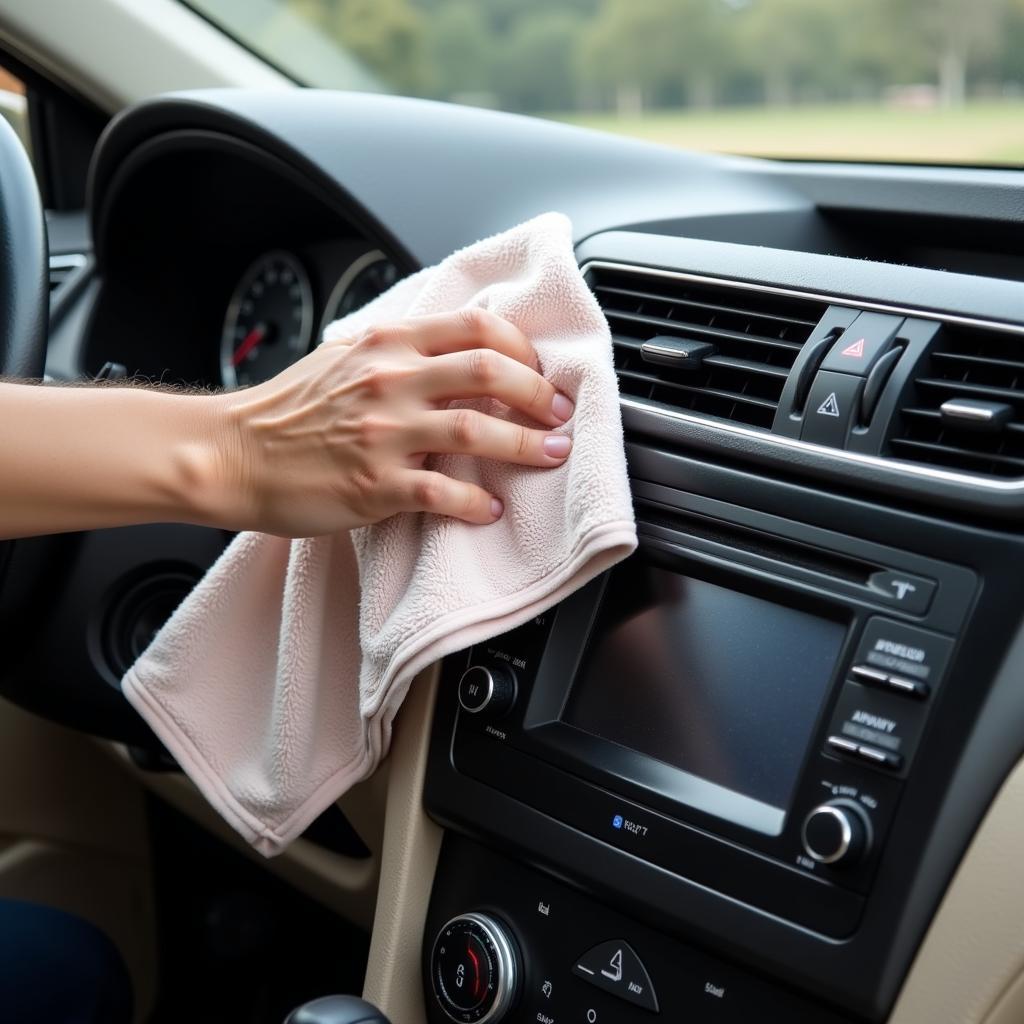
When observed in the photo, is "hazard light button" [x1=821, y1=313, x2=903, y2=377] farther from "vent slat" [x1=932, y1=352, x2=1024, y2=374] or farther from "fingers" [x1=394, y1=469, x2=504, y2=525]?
"fingers" [x1=394, y1=469, x2=504, y2=525]

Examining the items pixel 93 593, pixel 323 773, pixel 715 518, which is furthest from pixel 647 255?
pixel 93 593

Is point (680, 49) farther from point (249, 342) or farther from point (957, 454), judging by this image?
point (957, 454)

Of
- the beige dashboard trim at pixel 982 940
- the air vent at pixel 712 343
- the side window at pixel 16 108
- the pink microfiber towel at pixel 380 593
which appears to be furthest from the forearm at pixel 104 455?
the side window at pixel 16 108

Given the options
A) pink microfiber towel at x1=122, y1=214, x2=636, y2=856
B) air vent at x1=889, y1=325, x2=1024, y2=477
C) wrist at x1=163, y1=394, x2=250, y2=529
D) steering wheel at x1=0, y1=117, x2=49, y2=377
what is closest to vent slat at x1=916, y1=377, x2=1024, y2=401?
air vent at x1=889, y1=325, x2=1024, y2=477

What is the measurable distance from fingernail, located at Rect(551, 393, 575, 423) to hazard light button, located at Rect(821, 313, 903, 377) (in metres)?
0.17

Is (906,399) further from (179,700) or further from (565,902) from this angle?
(179,700)

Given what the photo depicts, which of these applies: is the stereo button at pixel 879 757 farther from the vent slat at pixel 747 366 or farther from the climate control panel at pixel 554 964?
the vent slat at pixel 747 366

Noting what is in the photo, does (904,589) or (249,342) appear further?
(249,342)

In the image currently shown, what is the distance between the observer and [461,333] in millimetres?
890

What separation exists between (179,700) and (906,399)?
1.94 ft

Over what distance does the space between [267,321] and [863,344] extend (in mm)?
932

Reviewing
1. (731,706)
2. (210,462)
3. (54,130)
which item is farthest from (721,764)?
(54,130)

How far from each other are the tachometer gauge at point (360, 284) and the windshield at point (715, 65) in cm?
19

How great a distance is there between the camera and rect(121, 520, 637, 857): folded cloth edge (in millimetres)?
827
